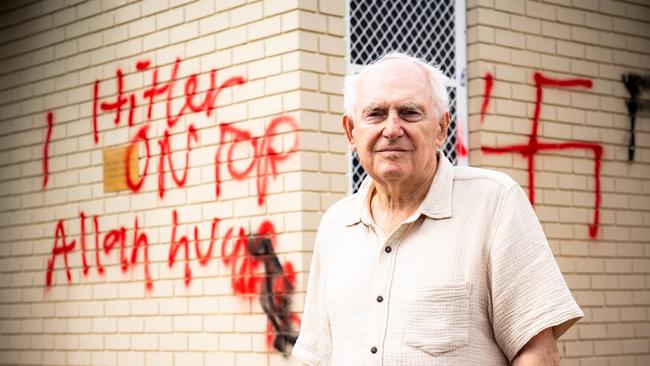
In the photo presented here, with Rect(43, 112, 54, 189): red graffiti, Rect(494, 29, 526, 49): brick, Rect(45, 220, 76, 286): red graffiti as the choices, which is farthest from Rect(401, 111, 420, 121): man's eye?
Rect(43, 112, 54, 189): red graffiti

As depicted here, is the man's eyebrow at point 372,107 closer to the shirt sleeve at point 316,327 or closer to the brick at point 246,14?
the shirt sleeve at point 316,327

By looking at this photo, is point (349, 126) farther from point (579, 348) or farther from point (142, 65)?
point (579, 348)

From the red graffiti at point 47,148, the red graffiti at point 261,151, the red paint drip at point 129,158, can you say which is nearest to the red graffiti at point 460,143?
the red graffiti at point 261,151

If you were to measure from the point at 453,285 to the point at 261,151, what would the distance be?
11.7 feet

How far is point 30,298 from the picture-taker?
8180 millimetres

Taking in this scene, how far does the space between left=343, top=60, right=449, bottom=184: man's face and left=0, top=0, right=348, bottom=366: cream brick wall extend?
2.97 metres

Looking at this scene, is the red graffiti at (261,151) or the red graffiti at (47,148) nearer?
the red graffiti at (261,151)

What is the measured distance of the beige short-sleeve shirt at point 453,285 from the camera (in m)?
2.91

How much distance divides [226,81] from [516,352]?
159 inches

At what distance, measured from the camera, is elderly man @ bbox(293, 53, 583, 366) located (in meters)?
2.92

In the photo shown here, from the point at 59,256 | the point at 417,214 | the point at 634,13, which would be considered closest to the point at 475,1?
the point at 634,13

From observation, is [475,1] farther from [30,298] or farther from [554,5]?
[30,298]

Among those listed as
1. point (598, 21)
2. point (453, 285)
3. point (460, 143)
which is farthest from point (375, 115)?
point (598, 21)

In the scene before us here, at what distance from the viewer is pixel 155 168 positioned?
23.5ft
